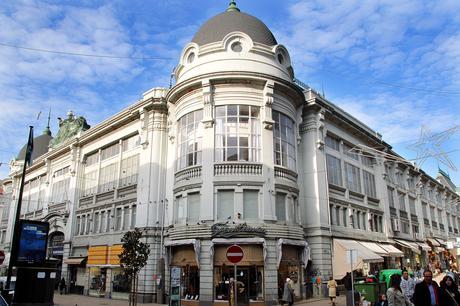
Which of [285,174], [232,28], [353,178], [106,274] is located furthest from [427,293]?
[353,178]

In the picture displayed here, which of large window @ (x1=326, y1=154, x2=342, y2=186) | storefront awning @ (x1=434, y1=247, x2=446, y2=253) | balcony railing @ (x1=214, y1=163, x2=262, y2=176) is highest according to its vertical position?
large window @ (x1=326, y1=154, x2=342, y2=186)

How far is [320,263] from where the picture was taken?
2712 centimetres

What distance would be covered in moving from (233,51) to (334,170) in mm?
12972

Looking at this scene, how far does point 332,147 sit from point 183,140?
1316cm

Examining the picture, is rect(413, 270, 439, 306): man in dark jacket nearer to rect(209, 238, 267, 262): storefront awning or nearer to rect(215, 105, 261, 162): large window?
rect(209, 238, 267, 262): storefront awning

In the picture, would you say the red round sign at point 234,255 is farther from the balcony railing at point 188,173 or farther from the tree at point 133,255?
the balcony railing at point 188,173

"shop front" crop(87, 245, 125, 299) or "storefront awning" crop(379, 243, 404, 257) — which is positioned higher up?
"storefront awning" crop(379, 243, 404, 257)

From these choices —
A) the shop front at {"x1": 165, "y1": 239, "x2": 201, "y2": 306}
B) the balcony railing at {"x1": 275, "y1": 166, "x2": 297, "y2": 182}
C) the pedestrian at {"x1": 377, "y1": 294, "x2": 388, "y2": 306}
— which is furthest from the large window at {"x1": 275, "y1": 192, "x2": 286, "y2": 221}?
the pedestrian at {"x1": 377, "y1": 294, "x2": 388, "y2": 306}

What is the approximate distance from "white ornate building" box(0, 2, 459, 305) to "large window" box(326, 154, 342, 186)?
0.13 meters

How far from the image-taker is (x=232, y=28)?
2788 centimetres

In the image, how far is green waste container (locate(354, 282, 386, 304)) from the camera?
57.2ft

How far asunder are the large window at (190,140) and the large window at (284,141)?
492 centimetres

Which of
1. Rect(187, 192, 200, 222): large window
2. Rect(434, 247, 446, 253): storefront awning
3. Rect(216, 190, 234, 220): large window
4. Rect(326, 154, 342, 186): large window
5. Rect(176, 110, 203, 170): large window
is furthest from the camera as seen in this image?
Rect(434, 247, 446, 253): storefront awning

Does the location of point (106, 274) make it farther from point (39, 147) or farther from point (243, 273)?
point (39, 147)
